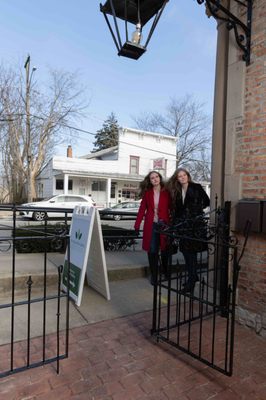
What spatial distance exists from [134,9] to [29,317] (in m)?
3.08

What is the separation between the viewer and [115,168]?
23125 mm

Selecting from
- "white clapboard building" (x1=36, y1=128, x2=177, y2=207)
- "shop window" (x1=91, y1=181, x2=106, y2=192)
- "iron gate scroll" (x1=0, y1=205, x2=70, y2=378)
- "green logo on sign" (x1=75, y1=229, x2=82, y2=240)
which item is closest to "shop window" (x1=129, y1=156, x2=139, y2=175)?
"white clapboard building" (x1=36, y1=128, x2=177, y2=207)

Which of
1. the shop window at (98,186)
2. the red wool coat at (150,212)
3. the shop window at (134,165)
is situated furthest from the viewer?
the shop window at (134,165)

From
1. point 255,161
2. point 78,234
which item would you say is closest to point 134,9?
point 255,161

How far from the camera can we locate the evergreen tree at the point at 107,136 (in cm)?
4319

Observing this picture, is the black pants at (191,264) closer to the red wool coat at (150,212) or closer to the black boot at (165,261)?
Result: the red wool coat at (150,212)

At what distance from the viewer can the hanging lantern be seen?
301 centimetres

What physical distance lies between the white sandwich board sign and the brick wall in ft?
5.37

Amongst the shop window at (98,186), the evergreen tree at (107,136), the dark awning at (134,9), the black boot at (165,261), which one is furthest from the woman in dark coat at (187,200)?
the evergreen tree at (107,136)

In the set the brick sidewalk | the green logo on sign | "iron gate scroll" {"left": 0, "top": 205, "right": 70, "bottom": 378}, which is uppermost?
the green logo on sign

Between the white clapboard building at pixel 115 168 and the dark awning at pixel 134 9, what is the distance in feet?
57.3

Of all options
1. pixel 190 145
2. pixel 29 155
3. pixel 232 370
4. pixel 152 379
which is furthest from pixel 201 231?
pixel 190 145

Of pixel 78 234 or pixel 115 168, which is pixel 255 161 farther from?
pixel 115 168

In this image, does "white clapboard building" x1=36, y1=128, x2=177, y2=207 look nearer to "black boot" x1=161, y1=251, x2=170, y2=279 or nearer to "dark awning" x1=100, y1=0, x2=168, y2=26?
"black boot" x1=161, y1=251, x2=170, y2=279
